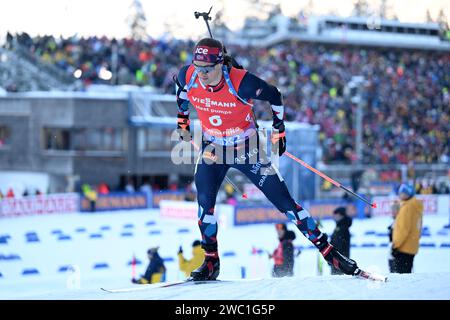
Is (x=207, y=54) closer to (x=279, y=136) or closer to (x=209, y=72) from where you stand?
(x=209, y=72)

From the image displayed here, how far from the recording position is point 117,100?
92.8ft

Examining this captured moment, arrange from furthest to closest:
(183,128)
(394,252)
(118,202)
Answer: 1. (118,202)
2. (394,252)
3. (183,128)

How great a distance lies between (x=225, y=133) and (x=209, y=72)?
0.59 meters

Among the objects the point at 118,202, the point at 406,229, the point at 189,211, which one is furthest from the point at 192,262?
the point at 118,202

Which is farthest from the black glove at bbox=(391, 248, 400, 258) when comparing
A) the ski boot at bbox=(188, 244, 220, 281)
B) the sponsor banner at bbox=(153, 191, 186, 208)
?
the sponsor banner at bbox=(153, 191, 186, 208)

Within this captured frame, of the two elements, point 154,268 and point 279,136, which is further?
point 154,268

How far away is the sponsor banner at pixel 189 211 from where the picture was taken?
20.3m

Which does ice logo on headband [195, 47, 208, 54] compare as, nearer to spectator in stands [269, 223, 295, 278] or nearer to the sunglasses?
the sunglasses

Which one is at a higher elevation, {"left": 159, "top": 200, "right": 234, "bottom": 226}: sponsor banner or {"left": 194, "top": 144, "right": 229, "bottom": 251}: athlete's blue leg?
{"left": 194, "top": 144, "right": 229, "bottom": 251}: athlete's blue leg

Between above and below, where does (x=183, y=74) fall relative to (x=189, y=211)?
above

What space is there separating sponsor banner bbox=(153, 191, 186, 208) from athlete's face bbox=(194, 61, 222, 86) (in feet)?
66.1

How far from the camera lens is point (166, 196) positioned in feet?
84.7

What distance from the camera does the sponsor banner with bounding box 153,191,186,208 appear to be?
2570 cm

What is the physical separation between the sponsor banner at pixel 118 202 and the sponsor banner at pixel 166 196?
346 mm
